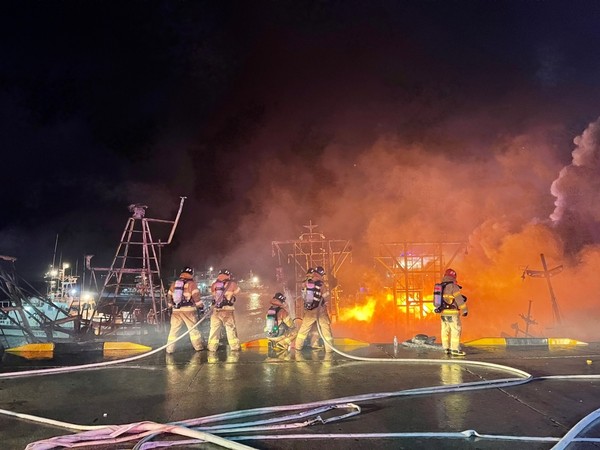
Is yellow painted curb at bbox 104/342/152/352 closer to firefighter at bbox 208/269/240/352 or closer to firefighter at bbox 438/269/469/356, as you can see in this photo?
firefighter at bbox 208/269/240/352

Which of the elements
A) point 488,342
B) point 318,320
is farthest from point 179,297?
point 488,342

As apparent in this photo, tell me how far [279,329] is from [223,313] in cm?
135

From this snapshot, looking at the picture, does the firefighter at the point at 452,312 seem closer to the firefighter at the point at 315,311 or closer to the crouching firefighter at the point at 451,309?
the crouching firefighter at the point at 451,309

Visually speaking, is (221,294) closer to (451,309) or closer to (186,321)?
(186,321)

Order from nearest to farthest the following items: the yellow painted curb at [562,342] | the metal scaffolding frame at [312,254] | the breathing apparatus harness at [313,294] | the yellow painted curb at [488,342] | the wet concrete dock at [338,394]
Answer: the wet concrete dock at [338,394]
the breathing apparatus harness at [313,294]
the yellow painted curb at [562,342]
the yellow painted curb at [488,342]
the metal scaffolding frame at [312,254]

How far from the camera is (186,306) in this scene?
920 cm

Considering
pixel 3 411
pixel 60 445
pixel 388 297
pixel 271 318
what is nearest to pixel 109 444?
pixel 60 445

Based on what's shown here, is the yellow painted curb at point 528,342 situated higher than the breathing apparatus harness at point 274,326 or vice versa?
the breathing apparatus harness at point 274,326

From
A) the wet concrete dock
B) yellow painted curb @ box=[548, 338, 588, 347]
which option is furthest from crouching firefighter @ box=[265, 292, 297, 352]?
yellow painted curb @ box=[548, 338, 588, 347]

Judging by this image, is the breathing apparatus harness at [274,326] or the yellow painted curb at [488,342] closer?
the breathing apparatus harness at [274,326]

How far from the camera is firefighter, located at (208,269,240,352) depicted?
9.19 meters

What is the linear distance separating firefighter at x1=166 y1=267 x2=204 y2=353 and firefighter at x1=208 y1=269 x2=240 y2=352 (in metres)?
0.34

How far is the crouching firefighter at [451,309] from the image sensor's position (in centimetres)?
845

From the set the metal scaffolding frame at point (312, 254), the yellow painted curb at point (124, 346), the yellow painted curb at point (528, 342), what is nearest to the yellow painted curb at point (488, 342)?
the yellow painted curb at point (528, 342)
